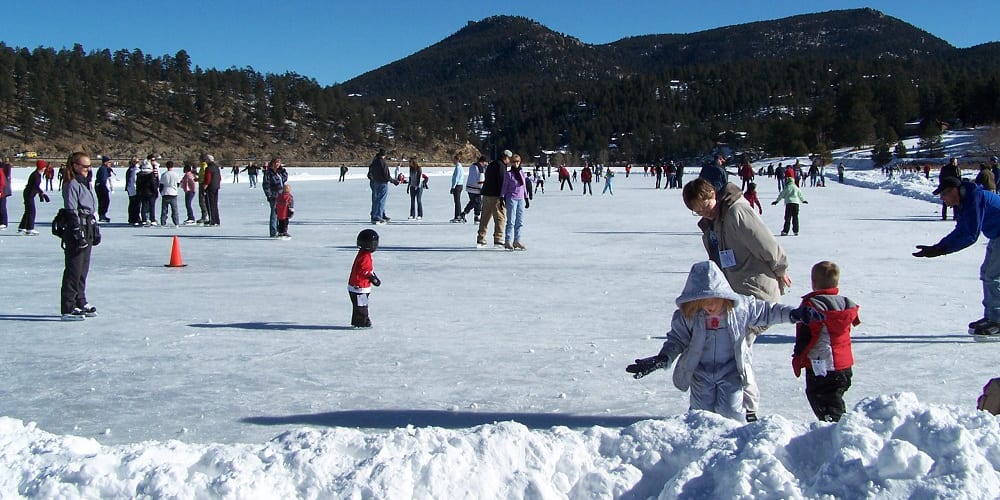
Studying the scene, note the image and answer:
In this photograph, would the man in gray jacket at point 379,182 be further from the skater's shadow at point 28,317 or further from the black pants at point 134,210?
the skater's shadow at point 28,317

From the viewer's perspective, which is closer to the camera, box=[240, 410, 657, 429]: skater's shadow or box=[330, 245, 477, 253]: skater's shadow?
box=[240, 410, 657, 429]: skater's shadow

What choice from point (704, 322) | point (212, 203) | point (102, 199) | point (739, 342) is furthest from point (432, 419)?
point (102, 199)

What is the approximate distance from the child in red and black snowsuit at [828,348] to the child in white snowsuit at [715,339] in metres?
0.26

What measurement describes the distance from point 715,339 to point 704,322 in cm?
9

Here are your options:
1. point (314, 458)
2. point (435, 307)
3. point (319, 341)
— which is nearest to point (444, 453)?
point (314, 458)

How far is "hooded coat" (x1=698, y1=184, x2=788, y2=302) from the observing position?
4.45 metres

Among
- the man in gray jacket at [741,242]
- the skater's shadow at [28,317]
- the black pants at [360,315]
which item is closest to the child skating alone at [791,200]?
the black pants at [360,315]

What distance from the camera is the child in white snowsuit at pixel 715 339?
373 centimetres

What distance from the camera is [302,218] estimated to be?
1908 centimetres

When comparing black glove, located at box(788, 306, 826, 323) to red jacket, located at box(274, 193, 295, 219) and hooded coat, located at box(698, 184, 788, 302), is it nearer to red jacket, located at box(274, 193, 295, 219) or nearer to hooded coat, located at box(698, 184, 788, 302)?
hooded coat, located at box(698, 184, 788, 302)

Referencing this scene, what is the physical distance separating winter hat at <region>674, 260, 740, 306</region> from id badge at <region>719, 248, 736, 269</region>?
838 mm

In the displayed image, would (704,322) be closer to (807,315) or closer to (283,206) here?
(807,315)

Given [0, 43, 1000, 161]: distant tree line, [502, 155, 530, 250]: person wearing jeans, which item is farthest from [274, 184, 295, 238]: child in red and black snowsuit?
[0, 43, 1000, 161]: distant tree line

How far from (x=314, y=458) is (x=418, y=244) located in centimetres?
1051
